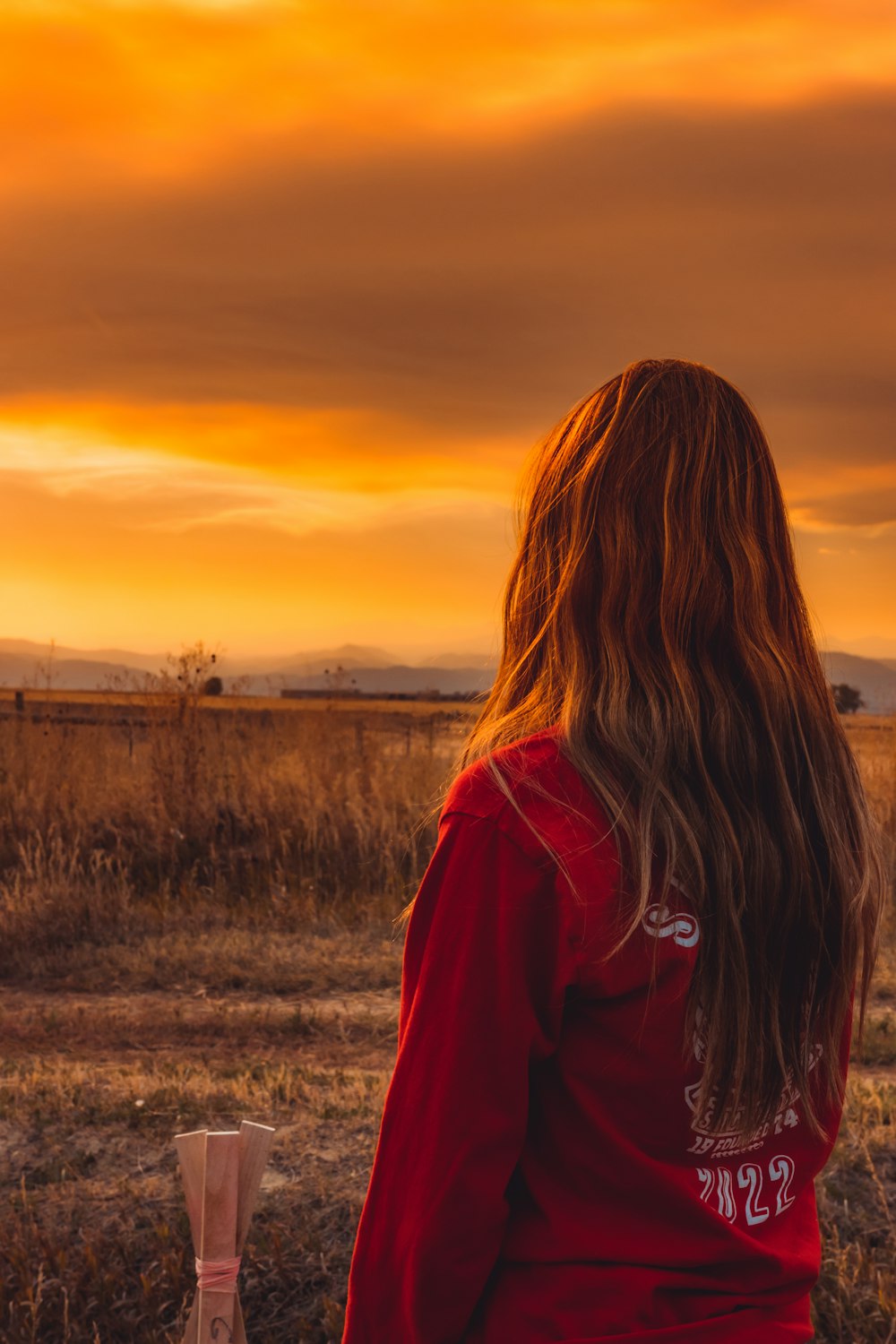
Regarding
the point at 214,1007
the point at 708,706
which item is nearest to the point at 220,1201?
the point at 708,706

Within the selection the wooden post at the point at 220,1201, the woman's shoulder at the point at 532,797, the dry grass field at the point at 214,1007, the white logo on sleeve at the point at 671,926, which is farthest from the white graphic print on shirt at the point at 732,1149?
the dry grass field at the point at 214,1007

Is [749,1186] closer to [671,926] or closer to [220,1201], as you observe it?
[671,926]

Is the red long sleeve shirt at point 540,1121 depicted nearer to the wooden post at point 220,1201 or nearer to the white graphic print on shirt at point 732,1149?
the white graphic print on shirt at point 732,1149

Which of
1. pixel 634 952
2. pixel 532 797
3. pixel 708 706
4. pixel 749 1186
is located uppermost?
pixel 708 706

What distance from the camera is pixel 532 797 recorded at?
130 centimetres

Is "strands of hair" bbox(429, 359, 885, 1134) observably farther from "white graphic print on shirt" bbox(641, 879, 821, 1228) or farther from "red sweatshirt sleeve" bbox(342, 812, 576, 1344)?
"red sweatshirt sleeve" bbox(342, 812, 576, 1344)

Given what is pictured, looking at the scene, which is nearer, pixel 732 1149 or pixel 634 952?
pixel 634 952

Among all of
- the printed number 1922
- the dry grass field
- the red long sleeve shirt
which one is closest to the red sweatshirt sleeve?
the red long sleeve shirt

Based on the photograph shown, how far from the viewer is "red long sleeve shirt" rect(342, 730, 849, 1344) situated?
1283 mm

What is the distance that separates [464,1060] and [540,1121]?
15 centimetres

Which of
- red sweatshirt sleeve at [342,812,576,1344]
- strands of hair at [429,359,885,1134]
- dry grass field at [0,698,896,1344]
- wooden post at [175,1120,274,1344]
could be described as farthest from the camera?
dry grass field at [0,698,896,1344]

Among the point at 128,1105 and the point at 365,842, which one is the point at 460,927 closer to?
the point at 128,1105

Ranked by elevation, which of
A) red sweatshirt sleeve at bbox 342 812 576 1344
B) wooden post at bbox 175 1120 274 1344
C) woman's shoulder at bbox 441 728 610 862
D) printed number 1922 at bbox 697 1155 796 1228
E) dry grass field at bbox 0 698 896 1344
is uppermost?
woman's shoulder at bbox 441 728 610 862

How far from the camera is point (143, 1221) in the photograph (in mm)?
3883
